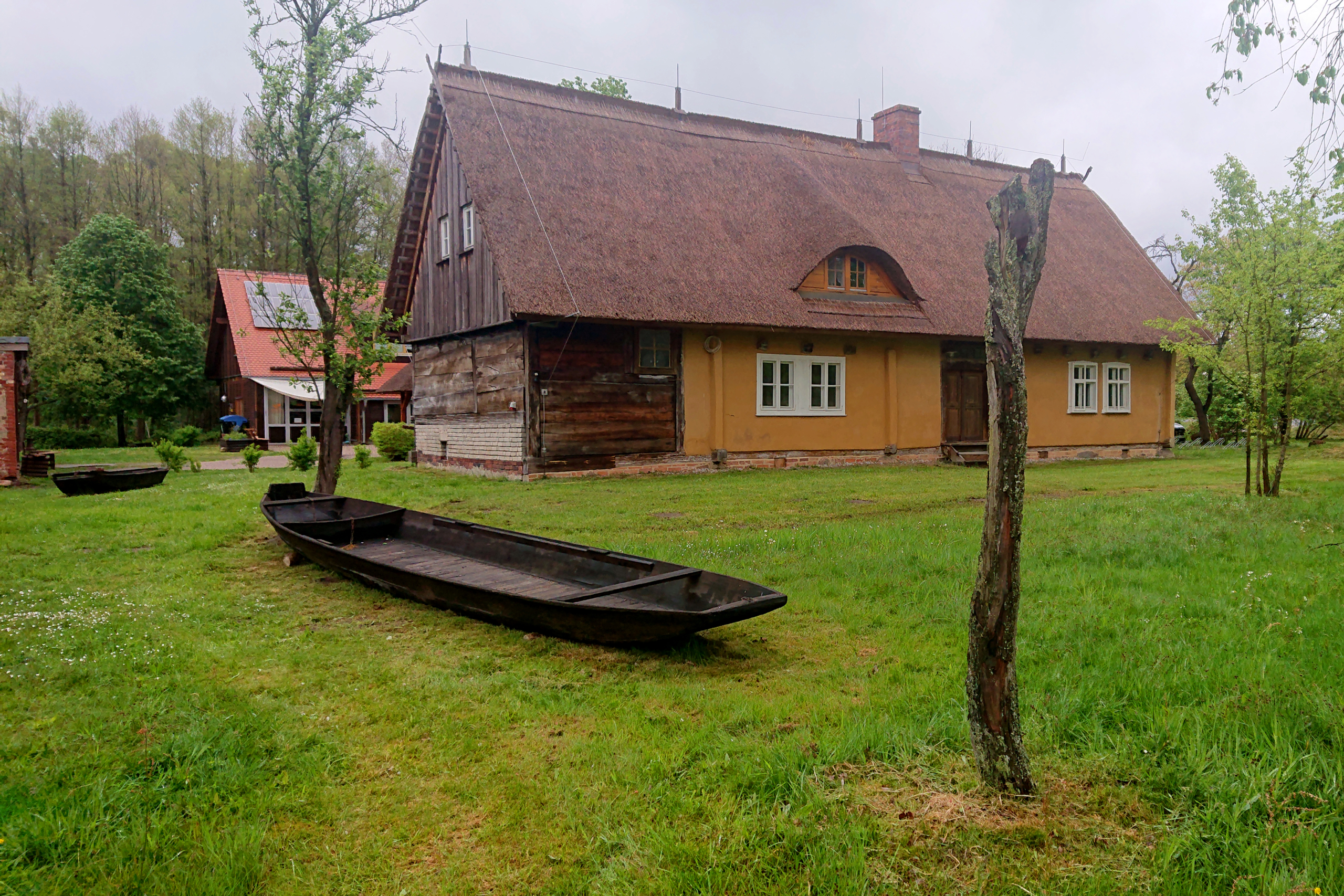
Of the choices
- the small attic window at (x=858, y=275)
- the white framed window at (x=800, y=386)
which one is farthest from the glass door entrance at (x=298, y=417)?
the small attic window at (x=858, y=275)

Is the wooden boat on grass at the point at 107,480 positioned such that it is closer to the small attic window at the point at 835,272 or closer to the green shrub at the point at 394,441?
the green shrub at the point at 394,441

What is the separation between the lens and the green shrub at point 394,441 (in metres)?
24.3

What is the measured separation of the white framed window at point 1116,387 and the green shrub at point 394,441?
64.8ft

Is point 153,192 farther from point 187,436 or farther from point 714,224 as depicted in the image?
point 714,224

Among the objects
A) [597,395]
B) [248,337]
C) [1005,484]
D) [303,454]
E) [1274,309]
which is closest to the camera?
[1005,484]

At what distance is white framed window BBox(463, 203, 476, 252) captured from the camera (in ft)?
58.1

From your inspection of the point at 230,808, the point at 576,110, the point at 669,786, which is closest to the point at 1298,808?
the point at 669,786

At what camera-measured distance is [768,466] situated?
1892 centimetres

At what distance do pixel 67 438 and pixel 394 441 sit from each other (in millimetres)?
15578

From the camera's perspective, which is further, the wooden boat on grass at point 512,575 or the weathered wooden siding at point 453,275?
the weathered wooden siding at point 453,275

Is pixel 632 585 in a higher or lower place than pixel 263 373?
lower

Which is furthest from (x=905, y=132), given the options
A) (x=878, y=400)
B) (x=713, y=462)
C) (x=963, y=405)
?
(x=713, y=462)

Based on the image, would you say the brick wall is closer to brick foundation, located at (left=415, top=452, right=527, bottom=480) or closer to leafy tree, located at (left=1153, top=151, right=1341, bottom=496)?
leafy tree, located at (left=1153, top=151, right=1341, bottom=496)

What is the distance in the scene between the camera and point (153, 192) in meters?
38.7
